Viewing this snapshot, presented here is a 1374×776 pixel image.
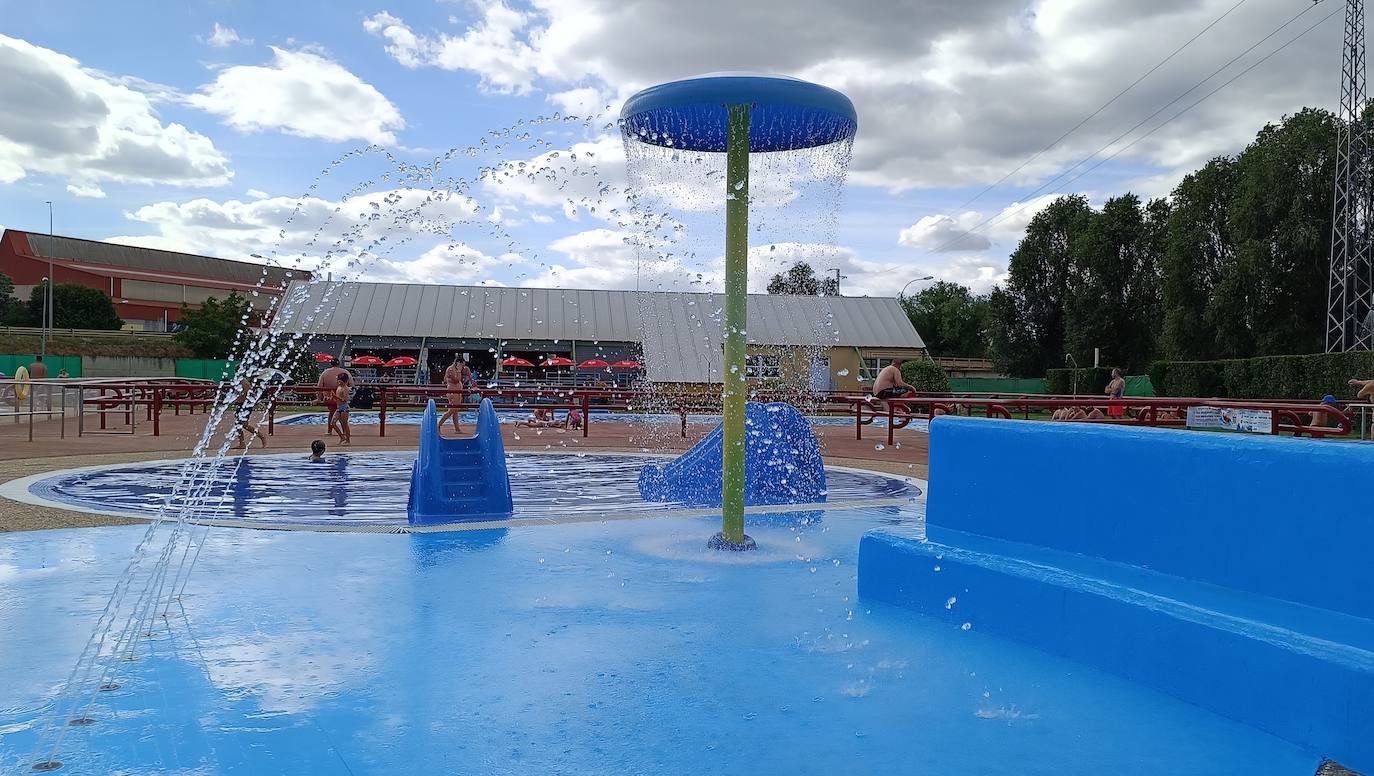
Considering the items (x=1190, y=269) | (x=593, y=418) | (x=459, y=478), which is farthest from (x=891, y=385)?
(x=1190, y=269)

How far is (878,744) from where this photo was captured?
12.0 ft

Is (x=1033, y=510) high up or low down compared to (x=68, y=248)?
down

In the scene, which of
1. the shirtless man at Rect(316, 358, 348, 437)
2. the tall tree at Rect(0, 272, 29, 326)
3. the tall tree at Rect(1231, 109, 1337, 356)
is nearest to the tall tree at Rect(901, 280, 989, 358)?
the tall tree at Rect(1231, 109, 1337, 356)

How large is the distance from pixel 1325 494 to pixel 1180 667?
981 mm

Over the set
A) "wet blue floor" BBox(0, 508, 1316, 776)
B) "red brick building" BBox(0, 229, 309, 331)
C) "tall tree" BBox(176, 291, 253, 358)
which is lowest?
"wet blue floor" BBox(0, 508, 1316, 776)

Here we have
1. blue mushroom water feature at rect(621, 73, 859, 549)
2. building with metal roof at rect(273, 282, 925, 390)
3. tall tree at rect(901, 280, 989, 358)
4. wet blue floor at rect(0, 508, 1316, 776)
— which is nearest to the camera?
wet blue floor at rect(0, 508, 1316, 776)

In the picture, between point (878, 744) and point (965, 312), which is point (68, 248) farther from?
point (878, 744)

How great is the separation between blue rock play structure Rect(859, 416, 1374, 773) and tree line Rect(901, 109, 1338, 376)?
1533 inches

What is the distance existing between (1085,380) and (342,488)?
39.7m

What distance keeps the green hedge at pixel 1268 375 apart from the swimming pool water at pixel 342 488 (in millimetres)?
20516

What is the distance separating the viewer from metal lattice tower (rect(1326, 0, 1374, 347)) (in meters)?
30.8

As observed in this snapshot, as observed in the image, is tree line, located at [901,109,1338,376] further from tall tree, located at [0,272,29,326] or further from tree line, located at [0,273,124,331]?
tall tree, located at [0,272,29,326]

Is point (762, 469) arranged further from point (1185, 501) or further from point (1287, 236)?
point (1287, 236)

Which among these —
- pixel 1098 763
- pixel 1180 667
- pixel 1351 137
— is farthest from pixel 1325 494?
pixel 1351 137
